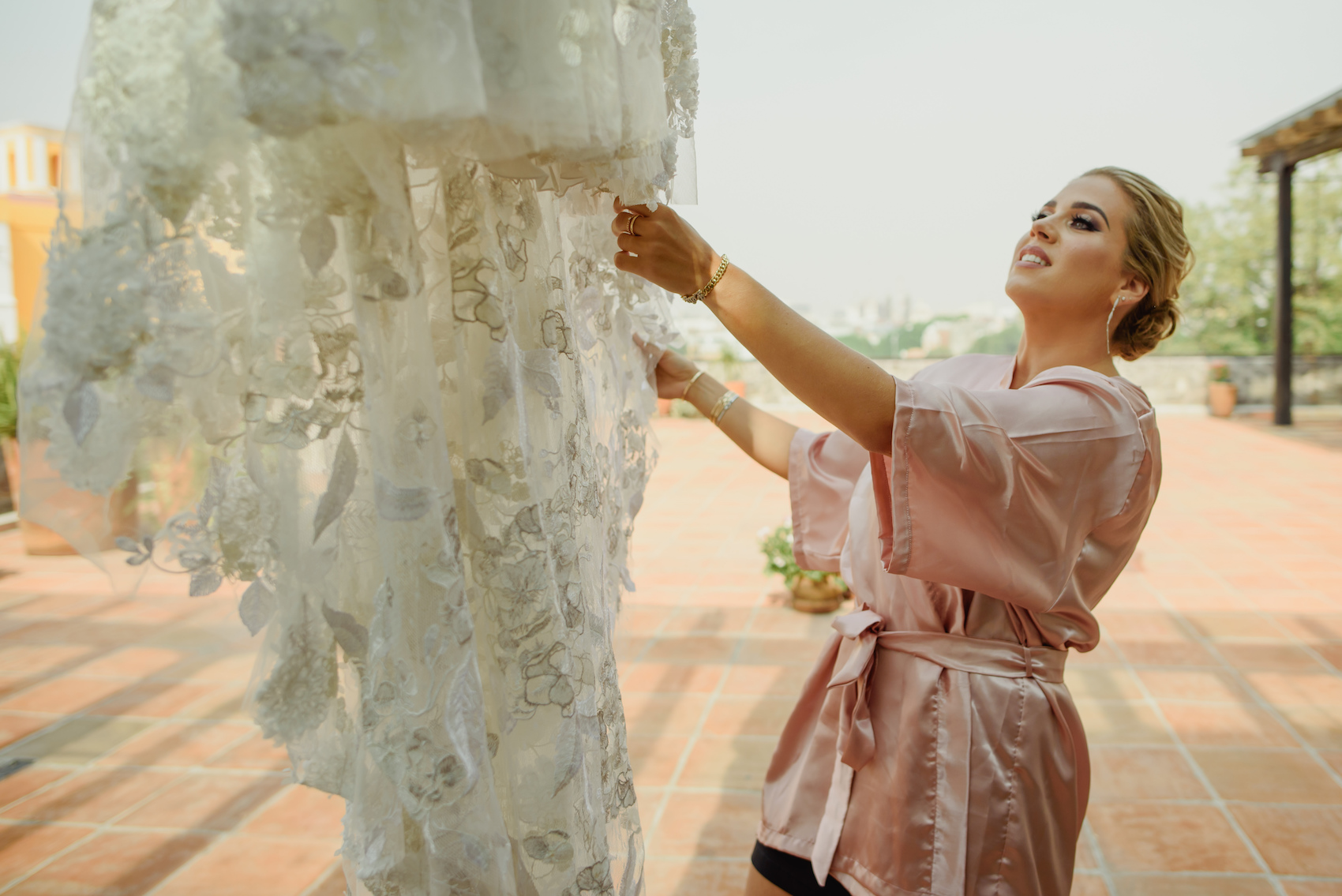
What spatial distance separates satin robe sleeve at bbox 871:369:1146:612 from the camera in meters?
1.08

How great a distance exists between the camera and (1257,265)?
21047 mm

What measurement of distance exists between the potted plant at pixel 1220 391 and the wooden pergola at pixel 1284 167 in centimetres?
104

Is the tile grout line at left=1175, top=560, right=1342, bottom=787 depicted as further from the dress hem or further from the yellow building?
the yellow building

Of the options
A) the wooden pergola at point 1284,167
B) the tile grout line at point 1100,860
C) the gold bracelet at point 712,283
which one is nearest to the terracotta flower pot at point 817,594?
the tile grout line at point 1100,860

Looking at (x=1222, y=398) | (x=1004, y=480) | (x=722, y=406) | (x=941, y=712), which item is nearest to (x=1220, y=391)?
(x=1222, y=398)

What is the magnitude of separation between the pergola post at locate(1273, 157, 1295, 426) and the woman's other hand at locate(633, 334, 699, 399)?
11965 mm

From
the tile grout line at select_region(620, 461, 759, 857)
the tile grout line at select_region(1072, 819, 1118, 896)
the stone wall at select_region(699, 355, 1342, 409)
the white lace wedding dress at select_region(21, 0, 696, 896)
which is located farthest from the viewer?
the stone wall at select_region(699, 355, 1342, 409)

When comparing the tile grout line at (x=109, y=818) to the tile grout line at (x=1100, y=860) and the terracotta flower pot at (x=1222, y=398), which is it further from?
the terracotta flower pot at (x=1222, y=398)

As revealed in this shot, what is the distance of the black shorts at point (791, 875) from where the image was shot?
4.64ft

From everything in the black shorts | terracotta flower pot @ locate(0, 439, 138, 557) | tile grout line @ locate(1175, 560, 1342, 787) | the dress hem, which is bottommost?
Result: tile grout line @ locate(1175, 560, 1342, 787)

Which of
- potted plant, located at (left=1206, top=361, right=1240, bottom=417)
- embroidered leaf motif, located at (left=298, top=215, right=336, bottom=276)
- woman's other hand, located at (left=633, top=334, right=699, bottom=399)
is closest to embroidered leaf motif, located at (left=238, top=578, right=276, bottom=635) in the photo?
embroidered leaf motif, located at (left=298, top=215, right=336, bottom=276)

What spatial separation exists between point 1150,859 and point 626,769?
2197 millimetres

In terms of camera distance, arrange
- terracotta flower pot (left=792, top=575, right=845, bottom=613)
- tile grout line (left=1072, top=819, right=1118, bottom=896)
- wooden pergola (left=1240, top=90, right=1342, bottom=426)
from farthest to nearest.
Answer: wooden pergola (left=1240, top=90, right=1342, bottom=426)
terracotta flower pot (left=792, top=575, right=845, bottom=613)
tile grout line (left=1072, top=819, right=1118, bottom=896)

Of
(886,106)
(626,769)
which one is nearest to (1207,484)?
(626,769)
